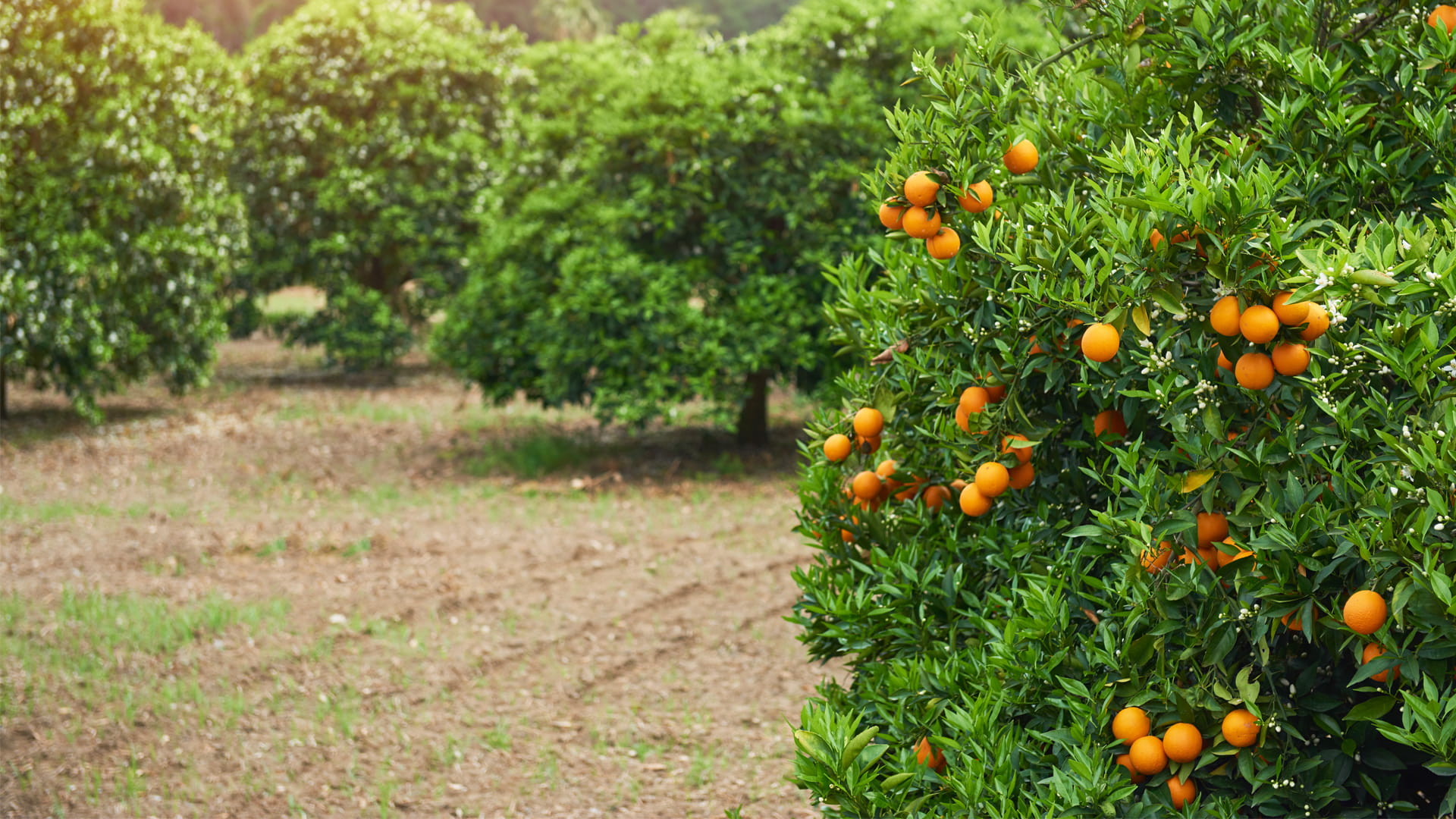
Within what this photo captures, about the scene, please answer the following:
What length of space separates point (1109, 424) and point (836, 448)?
0.72 metres

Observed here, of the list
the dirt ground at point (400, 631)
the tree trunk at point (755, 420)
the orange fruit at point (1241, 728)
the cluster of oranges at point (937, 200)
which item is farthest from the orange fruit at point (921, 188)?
the tree trunk at point (755, 420)

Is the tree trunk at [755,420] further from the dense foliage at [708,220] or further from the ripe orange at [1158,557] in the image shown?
the ripe orange at [1158,557]

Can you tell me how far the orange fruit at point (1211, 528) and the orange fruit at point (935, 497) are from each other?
0.81 meters

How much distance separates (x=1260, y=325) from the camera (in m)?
1.74

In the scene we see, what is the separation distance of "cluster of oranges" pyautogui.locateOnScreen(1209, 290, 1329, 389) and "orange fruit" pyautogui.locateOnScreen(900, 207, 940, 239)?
0.61m

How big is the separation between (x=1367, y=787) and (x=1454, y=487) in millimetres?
603

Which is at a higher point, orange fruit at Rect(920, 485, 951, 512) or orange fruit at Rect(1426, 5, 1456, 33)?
orange fruit at Rect(1426, 5, 1456, 33)

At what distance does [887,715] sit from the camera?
2.41 metres

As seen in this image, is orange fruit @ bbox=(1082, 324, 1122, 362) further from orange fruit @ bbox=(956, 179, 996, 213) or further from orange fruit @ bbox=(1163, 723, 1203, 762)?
orange fruit @ bbox=(1163, 723, 1203, 762)

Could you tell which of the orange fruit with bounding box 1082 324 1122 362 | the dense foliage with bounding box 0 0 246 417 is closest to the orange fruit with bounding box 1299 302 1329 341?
the orange fruit with bounding box 1082 324 1122 362

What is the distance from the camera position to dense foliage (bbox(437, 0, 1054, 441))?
8.45 meters

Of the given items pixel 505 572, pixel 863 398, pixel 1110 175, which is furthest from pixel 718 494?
pixel 1110 175

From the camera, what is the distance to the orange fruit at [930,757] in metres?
2.27

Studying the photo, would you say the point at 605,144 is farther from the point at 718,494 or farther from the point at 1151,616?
the point at 1151,616
